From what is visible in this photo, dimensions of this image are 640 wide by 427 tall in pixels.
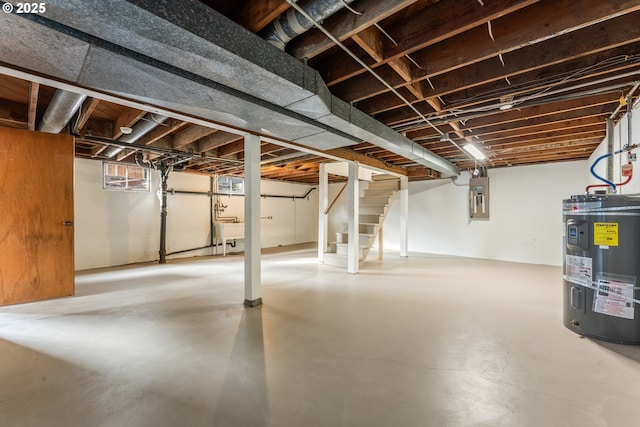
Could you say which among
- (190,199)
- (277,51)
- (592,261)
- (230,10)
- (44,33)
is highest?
(230,10)

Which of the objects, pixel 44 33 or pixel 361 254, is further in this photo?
pixel 361 254

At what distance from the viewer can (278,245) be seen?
29.3 feet

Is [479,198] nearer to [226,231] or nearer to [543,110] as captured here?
[543,110]

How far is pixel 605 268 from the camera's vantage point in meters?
2.33

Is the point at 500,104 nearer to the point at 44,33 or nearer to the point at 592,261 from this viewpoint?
the point at 592,261

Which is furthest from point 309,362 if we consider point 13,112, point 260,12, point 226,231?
point 226,231

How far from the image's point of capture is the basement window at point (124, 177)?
18.4ft

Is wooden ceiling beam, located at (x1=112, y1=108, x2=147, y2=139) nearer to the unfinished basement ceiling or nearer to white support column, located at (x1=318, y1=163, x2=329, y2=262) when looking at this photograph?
the unfinished basement ceiling

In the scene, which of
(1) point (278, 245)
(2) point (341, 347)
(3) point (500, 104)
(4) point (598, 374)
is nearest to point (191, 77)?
(2) point (341, 347)

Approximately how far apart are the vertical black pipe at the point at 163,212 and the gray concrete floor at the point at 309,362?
2.47 metres

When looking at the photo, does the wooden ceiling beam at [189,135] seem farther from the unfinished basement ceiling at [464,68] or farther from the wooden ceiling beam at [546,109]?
the wooden ceiling beam at [546,109]

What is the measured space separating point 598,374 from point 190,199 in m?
7.34

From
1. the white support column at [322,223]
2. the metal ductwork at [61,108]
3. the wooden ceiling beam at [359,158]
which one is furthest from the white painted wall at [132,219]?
the wooden ceiling beam at [359,158]

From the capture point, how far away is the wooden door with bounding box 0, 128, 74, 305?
10.3ft
